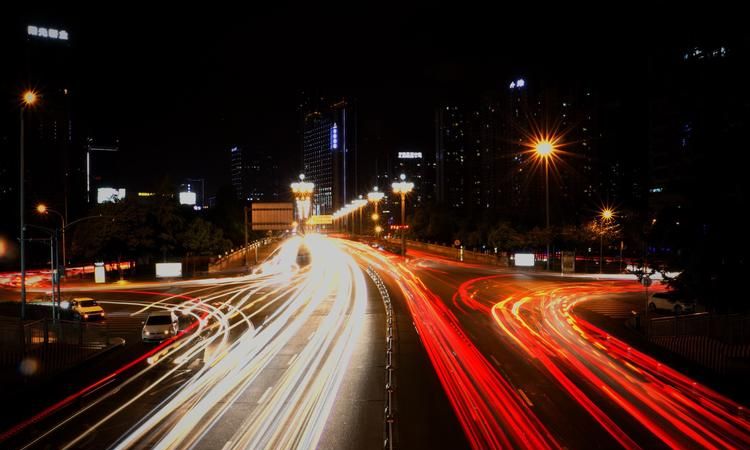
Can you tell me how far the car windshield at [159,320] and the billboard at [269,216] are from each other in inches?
1853

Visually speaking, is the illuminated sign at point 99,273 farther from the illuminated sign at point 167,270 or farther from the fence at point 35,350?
the fence at point 35,350

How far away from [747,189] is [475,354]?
10060 mm

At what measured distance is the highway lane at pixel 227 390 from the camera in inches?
507

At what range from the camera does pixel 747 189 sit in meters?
17.6

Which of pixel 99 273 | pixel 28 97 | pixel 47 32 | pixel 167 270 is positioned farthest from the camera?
pixel 47 32

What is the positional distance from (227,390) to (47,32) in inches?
5547

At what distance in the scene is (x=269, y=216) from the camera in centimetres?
7281

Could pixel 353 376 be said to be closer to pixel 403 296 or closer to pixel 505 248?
pixel 403 296

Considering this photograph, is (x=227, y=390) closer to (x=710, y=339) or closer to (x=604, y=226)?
(x=710, y=339)

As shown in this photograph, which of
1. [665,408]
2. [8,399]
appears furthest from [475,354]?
[8,399]

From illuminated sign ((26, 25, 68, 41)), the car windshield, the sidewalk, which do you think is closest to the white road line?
the car windshield

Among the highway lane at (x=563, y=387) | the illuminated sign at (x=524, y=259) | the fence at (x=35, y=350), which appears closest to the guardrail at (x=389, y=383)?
the highway lane at (x=563, y=387)

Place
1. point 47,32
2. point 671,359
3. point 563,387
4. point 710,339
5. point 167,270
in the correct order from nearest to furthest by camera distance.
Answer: point 563,387 → point 710,339 → point 671,359 → point 167,270 → point 47,32

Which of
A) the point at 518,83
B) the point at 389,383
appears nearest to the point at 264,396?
the point at 389,383
